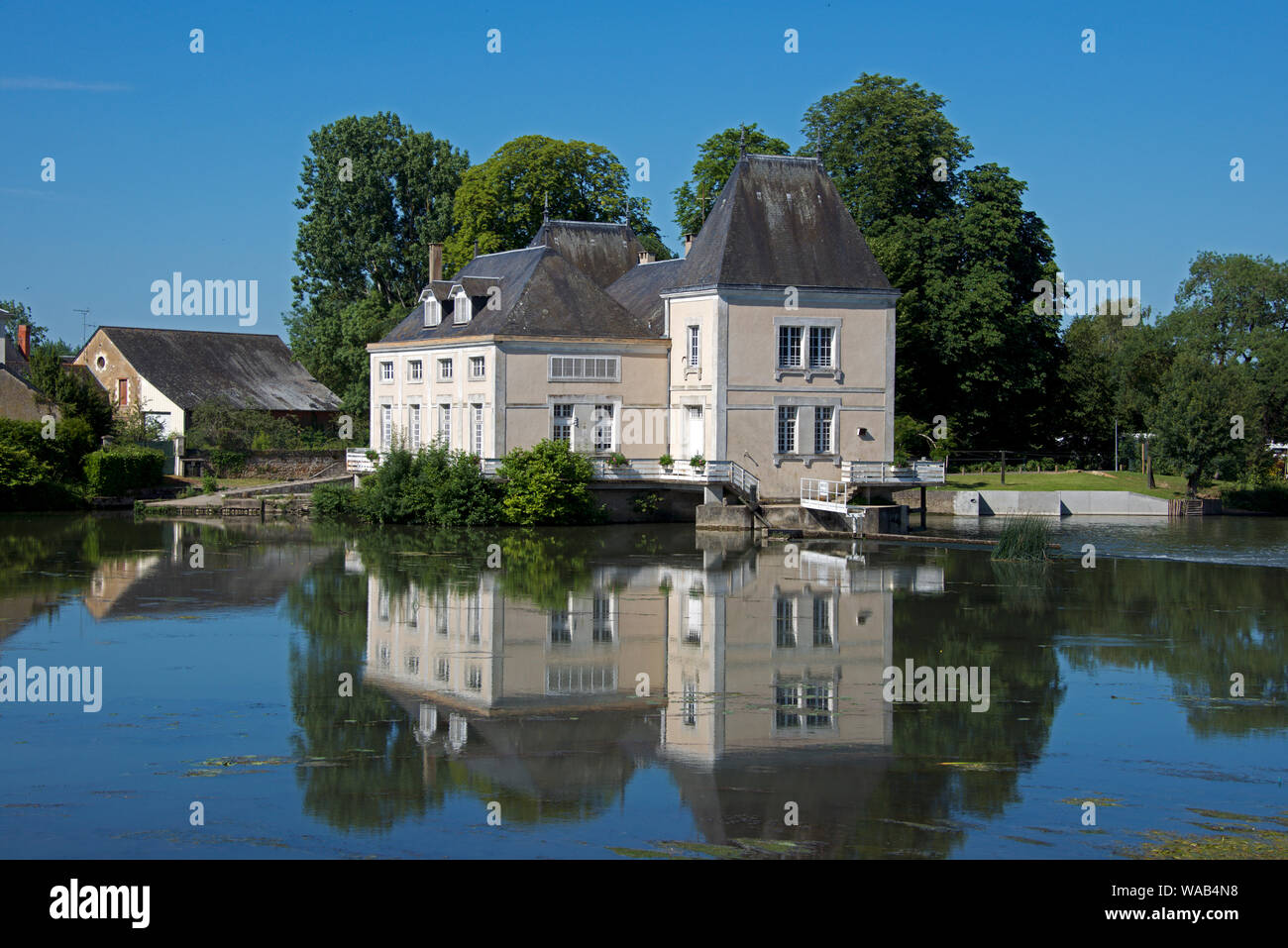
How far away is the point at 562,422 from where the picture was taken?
37531 millimetres

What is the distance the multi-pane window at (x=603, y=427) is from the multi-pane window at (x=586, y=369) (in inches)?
32.5

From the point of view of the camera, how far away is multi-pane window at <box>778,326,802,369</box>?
36.2 meters

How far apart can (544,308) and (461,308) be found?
2.96m

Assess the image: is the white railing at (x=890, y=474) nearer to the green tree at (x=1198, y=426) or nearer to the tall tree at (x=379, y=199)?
the green tree at (x=1198, y=426)

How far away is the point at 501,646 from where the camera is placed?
17.8m

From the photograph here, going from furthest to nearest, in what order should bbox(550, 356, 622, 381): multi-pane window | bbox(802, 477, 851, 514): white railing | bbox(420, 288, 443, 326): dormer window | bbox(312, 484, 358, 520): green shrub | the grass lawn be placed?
the grass lawn
bbox(420, 288, 443, 326): dormer window
bbox(312, 484, 358, 520): green shrub
bbox(550, 356, 622, 381): multi-pane window
bbox(802, 477, 851, 514): white railing

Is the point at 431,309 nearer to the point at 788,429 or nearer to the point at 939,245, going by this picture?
the point at 788,429

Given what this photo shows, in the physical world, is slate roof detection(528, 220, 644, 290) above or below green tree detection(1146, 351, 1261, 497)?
above

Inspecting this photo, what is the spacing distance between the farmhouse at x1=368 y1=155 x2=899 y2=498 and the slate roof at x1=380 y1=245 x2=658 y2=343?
0.15 feet

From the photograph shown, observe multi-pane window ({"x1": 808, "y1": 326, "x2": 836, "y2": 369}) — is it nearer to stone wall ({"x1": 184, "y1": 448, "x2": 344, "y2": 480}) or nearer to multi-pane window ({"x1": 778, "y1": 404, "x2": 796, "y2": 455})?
multi-pane window ({"x1": 778, "y1": 404, "x2": 796, "y2": 455})

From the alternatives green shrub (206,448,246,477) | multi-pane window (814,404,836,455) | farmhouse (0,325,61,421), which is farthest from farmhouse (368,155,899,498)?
farmhouse (0,325,61,421)

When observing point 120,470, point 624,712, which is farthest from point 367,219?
point 624,712
